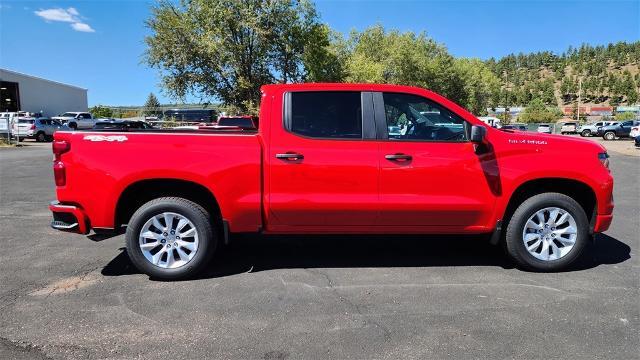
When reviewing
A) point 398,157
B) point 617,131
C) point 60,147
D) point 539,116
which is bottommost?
point 617,131

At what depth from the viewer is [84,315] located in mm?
3748

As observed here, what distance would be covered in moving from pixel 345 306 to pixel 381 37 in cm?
5154

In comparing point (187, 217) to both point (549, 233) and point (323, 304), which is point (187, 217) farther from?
point (549, 233)

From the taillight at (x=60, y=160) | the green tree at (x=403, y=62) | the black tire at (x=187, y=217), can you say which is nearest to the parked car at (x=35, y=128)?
the green tree at (x=403, y=62)

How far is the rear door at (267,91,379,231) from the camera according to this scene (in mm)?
4453

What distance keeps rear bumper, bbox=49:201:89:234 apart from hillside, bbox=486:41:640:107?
371ft

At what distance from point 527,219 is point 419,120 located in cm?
146

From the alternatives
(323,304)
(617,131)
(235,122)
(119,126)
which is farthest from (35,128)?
(617,131)

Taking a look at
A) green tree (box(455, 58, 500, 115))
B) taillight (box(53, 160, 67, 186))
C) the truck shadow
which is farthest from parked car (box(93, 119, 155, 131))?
green tree (box(455, 58, 500, 115))

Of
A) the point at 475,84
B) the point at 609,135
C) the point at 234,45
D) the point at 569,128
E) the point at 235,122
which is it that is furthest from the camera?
the point at 475,84

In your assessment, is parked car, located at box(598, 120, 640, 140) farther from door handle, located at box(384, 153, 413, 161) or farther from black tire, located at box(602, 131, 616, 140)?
door handle, located at box(384, 153, 413, 161)

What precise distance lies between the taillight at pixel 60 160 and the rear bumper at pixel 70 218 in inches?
9.4

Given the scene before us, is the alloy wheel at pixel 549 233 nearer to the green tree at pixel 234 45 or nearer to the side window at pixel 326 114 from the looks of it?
the side window at pixel 326 114

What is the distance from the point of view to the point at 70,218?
4492 millimetres
